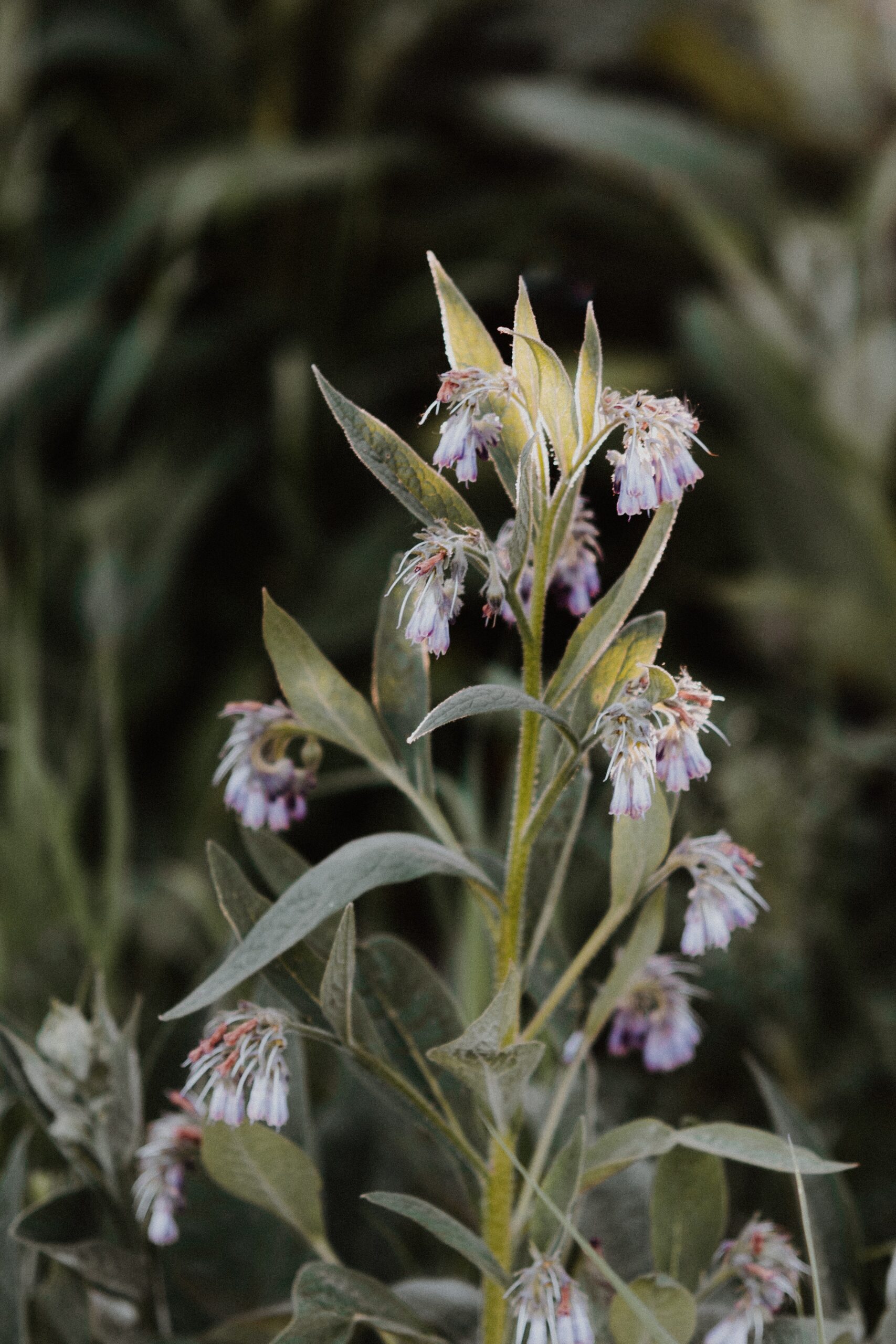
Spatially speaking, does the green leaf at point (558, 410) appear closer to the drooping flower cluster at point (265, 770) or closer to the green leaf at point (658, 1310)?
the drooping flower cluster at point (265, 770)

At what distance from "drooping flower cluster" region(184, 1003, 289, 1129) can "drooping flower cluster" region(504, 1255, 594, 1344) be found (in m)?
0.09

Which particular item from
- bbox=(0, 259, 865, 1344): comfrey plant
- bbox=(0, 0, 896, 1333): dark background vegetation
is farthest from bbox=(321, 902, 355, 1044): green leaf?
bbox=(0, 0, 896, 1333): dark background vegetation

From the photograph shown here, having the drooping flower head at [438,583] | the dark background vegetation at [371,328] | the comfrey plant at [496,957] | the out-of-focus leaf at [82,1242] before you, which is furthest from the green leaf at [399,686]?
the dark background vegetation at [371,328]

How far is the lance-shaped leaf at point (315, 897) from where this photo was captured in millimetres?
371

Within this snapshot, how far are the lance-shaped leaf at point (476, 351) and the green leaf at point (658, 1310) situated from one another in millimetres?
253

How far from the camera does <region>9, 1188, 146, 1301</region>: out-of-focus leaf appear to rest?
463 millimetres

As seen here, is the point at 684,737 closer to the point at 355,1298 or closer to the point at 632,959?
the point at 632,959

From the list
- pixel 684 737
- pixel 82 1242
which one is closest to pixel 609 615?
pixel 684 737

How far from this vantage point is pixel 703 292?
1775 mm

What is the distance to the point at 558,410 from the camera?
0.41 m

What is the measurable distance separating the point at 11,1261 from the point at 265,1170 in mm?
115

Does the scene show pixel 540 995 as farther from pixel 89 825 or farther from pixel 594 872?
pixel 89 825

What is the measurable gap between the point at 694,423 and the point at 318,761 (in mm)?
186

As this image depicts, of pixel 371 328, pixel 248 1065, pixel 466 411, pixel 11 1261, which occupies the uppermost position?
pixel 371 328
